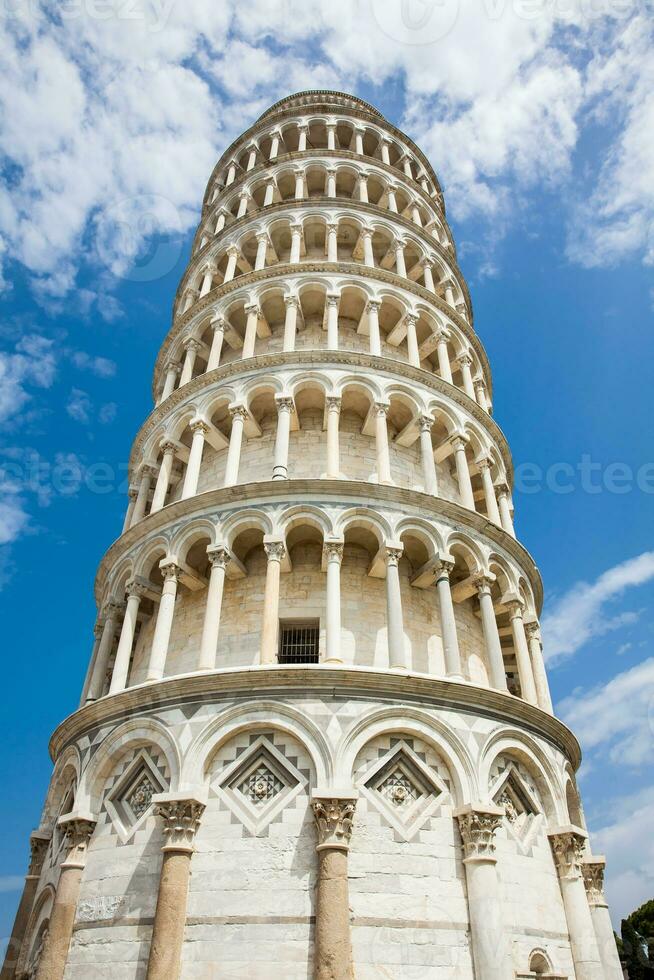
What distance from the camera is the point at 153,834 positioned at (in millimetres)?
11766

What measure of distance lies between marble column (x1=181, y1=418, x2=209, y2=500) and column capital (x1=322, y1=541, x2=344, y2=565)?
140 inches

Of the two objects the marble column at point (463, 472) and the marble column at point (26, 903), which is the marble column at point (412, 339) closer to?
the marble column at point (463, 472)

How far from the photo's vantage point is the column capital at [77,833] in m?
12.2

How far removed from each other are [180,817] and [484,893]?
4.84 metres

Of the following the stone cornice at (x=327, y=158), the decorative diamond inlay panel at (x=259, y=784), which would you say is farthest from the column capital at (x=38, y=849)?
the stone cornice at (x=327, y=158)

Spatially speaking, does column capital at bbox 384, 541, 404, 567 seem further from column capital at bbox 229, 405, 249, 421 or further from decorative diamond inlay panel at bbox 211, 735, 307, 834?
column capital at bbox 229, 405, 249, 421

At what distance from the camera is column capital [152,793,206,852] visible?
36.4 feet

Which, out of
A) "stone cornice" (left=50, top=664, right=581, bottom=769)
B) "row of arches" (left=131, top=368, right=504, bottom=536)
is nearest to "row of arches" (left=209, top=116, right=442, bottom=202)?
"row of arches" (left=131, top=368, right=504, bottom=536)

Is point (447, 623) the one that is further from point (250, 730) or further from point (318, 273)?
point (318, 273)

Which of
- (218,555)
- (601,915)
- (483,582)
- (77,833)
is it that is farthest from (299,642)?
(601,915)

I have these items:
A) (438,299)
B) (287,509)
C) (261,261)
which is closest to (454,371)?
(438,299)

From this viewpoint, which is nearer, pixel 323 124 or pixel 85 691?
pixel 85 691

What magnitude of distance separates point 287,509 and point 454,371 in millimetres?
9639

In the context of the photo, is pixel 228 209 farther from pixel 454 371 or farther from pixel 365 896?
pixel 365 896
